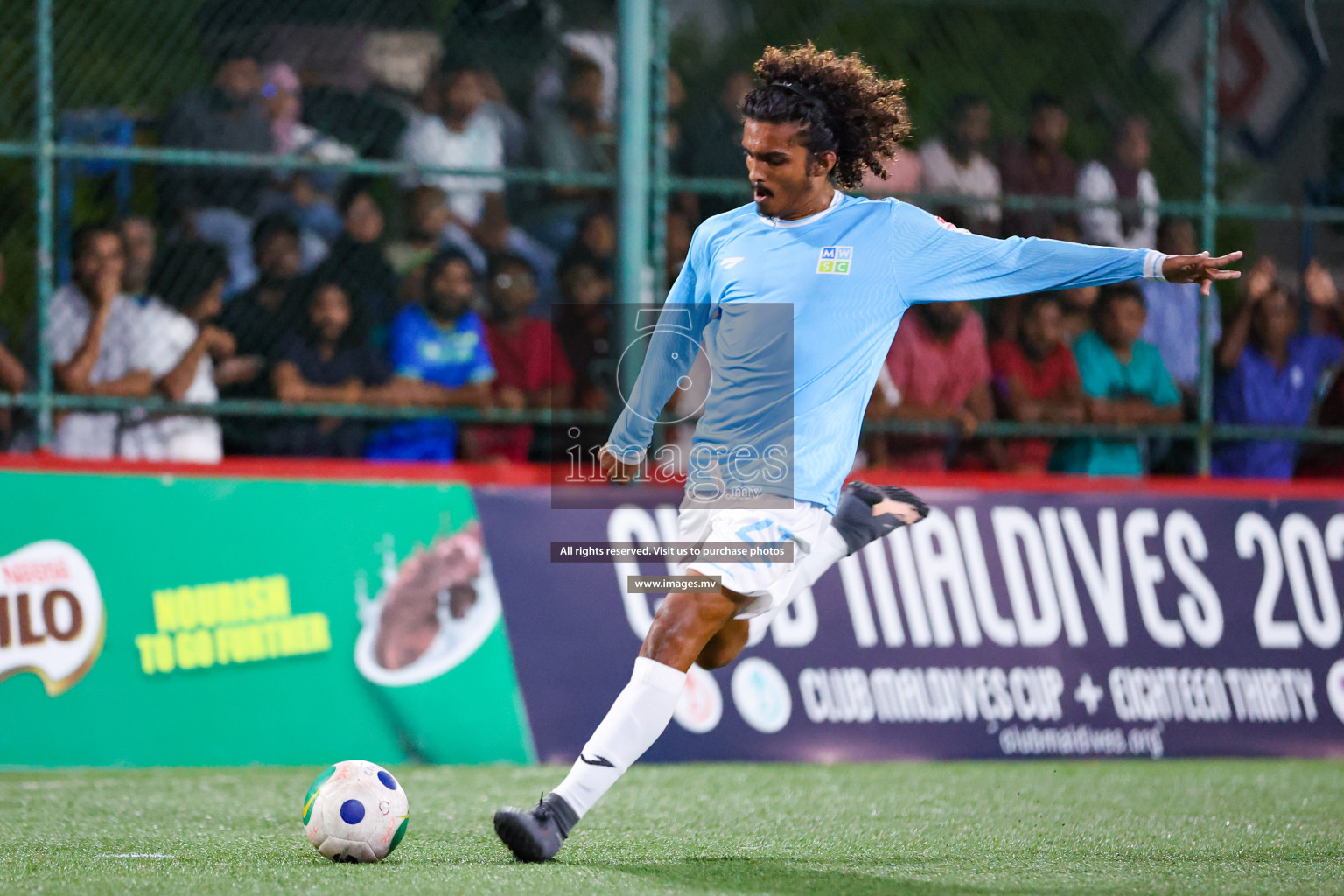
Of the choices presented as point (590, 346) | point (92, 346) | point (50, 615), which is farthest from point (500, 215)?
point (50, 615)

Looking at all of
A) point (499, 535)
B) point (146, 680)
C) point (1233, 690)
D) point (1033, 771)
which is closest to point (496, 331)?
point (499, 535)

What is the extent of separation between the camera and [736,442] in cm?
527

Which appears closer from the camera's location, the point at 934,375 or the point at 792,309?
the point at 792,309

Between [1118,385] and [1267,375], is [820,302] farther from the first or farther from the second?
[1267,375]

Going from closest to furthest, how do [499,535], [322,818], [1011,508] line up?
[322,818] → [499,535] → [1011,508]

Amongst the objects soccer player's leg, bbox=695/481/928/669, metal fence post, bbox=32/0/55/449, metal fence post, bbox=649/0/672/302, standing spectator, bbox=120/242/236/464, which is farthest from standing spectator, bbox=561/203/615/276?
soccer player's leg, bbox=695/481/928/669

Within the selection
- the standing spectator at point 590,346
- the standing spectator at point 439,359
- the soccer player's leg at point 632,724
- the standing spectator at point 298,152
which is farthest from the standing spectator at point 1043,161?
the soccer player's leg at point 632,724

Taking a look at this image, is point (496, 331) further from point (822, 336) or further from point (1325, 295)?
point (1325, 295)

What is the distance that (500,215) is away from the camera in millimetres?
9227

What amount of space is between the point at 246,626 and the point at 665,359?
315cm

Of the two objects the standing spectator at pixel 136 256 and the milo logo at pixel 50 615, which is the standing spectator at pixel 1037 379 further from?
the milo logo at pixel 50 615

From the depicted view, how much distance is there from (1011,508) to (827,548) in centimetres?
324

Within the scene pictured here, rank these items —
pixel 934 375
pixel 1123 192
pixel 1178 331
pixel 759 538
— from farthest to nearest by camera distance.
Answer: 1. pixel 1123 192
2. pixel 1178 331
3. pixel 934 375
4. pixel 759 538

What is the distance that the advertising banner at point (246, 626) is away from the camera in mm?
7543
